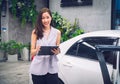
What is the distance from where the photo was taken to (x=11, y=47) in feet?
41.0

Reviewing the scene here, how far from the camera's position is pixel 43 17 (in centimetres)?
446

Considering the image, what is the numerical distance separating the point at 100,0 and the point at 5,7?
4.22m

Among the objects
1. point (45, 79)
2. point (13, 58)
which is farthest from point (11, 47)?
point (45, 79)

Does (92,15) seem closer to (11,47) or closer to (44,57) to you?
(11,47)

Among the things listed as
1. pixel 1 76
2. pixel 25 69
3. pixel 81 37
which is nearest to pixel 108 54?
pixel 81 37

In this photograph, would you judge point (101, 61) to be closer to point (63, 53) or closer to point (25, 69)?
point (63, 53)

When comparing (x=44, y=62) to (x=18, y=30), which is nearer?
(x=44, y=62)

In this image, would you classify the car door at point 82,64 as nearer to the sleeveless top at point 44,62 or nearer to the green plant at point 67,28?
the sleeveless top at point 44,62

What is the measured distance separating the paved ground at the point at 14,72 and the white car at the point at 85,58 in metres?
3.36

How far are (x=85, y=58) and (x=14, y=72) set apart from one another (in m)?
5.29

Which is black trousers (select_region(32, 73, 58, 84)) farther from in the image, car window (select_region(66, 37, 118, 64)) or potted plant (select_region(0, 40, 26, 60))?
potted plant (select_region(0, 40, 26, 60))

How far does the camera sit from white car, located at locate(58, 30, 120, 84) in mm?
4777

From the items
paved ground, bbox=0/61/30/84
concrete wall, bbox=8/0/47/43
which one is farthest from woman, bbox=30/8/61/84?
concrete wall, bbox=8/0/47/43

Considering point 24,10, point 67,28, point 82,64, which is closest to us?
point 82,64
